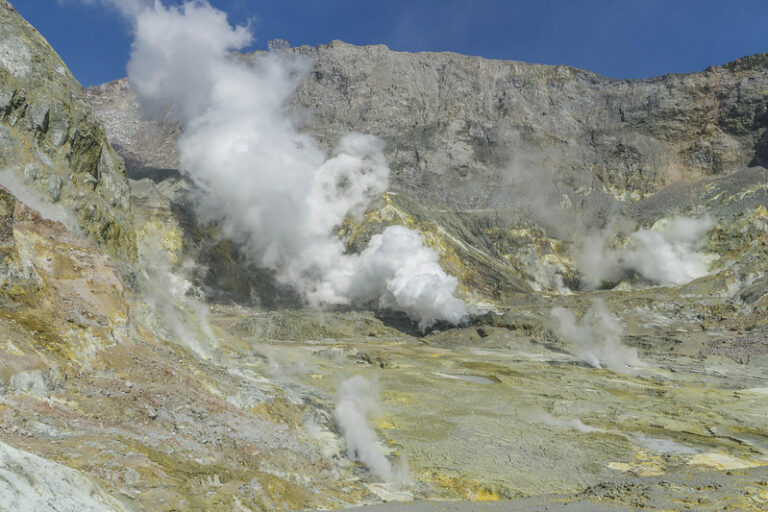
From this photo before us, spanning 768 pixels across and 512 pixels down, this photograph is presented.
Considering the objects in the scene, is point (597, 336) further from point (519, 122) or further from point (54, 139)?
point (519, 122)

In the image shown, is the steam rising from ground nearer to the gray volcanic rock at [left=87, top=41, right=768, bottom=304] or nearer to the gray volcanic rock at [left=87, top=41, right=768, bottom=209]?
the gray volcanic rock at [left=87, top=41, right=768, bottom=304]

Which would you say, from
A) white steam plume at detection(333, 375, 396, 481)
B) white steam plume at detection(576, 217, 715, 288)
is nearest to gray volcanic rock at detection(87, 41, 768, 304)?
white steam plume at detection(576, 217, 715, 288)

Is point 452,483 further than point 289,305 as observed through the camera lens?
No

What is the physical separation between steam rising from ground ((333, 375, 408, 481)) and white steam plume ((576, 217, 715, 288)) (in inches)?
2473

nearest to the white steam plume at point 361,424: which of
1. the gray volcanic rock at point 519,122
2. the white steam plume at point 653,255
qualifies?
the white steam plume at point 653,255

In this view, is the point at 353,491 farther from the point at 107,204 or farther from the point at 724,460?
the point at 107,204

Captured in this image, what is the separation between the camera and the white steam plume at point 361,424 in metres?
14.9

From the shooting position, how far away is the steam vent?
475 inches

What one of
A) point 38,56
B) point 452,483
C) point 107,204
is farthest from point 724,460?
point 38,56

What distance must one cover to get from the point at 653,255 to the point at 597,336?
1302 inches

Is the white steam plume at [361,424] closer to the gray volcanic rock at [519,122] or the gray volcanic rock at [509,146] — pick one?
the gray volcanic rock at [509,146]

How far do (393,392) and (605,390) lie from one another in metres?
12.1

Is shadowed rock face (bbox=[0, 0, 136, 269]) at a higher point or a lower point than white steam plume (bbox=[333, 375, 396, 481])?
higher

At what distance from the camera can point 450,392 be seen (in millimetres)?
26734
